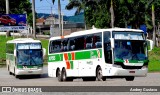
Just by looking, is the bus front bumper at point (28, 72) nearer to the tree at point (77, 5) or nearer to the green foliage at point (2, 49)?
the green foliage at point (2, 49)

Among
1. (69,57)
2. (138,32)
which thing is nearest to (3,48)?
(69,57)

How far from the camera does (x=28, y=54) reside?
3800 cm

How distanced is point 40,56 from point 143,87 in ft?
70.0

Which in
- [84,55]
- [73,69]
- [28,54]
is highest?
[84,55]

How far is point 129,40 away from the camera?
88.9 ft

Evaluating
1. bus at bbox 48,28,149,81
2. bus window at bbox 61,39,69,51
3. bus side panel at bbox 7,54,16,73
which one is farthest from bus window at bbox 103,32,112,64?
bus side panel at bbox 7,54,16,73

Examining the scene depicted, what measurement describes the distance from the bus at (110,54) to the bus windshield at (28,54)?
7312mm

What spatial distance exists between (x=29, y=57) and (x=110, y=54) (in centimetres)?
1244

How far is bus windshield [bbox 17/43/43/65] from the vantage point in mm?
37844

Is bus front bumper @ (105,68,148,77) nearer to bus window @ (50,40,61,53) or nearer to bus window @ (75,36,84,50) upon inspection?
bus window @ (75,36,84,50)

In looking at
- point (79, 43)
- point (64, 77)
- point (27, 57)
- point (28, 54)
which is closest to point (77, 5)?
point (28, 54)

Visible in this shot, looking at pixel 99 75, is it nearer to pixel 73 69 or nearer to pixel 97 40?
pixel 97 40

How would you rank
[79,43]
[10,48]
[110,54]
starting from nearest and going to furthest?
[110,54] → [79,43] → [10,48]

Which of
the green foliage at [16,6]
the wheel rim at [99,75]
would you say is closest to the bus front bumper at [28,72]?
the wheel rim at [99,75]
